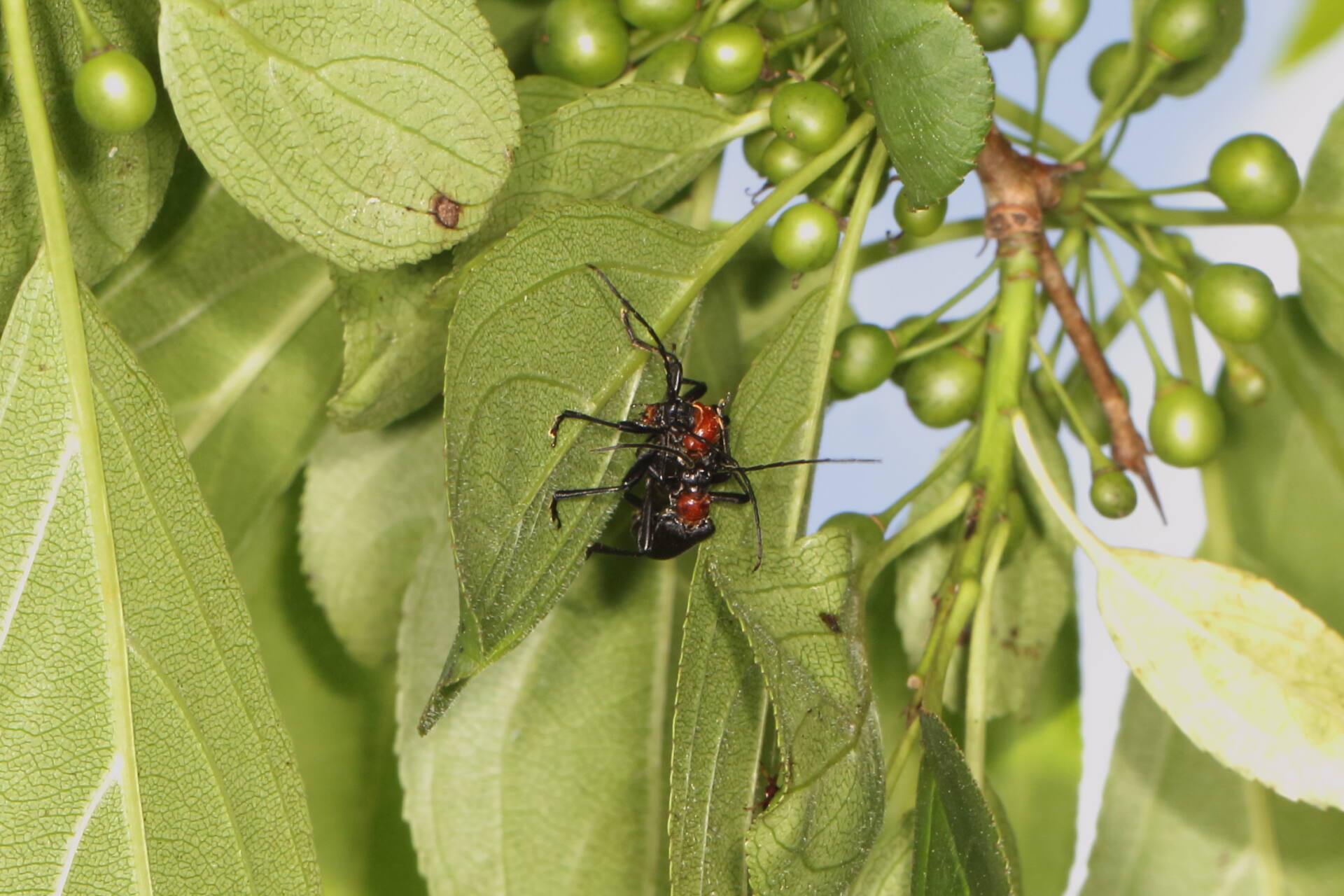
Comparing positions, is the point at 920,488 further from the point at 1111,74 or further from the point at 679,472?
the point at 1111,74

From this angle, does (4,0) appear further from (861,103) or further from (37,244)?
(861,103)

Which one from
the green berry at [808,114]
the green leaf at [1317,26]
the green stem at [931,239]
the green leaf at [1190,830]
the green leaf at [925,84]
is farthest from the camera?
the green leaf at [1317,26]

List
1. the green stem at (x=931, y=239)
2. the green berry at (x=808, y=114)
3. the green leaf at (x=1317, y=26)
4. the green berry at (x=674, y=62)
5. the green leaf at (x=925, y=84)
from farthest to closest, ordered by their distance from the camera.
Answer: the green leaf at (x=1317, y=26) → the green stem at (x=931, y=239) → the green berry at (x=674, y=62) → the green berry at (x=808, y=114) → the green leaf at (x=925, y=84)

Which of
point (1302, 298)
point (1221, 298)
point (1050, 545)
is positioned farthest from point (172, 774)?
point (1302, 298)

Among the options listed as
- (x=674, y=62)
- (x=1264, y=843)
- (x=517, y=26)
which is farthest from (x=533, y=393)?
(x=1264, y=843)

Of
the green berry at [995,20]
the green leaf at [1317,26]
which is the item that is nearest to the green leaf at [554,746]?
the green berry at [995,20]

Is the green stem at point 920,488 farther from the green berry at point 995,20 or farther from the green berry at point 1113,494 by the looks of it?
the green berry at point 995,20
